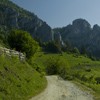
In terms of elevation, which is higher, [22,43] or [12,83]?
[22,43]

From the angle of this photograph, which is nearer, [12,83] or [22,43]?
[12,83]

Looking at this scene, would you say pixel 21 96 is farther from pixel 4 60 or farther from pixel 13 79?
pixel 4 60

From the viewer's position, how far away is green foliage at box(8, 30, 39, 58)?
97.0 metres

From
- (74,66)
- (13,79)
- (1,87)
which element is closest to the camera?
(1,87)

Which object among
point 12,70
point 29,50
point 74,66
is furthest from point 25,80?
point 74,66

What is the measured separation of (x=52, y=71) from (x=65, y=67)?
5659 millimetres

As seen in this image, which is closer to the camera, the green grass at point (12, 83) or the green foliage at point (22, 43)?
the green grass at point (12, 83)

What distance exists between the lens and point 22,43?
321ft

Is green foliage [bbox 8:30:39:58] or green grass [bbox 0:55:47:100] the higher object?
green foliage [bbox 8:30:39:58]

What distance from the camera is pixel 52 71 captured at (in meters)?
102

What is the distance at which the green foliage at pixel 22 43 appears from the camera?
318ft

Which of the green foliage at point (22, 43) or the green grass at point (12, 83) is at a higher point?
the green foliage at point (22, 43)

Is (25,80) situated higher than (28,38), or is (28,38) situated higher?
(28,38)

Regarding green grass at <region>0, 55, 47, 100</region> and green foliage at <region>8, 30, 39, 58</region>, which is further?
green foliage at <region>8, 30, 39, 58</region>
